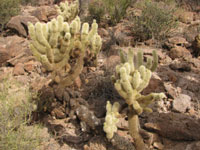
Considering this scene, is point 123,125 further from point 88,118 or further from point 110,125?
point 110,125

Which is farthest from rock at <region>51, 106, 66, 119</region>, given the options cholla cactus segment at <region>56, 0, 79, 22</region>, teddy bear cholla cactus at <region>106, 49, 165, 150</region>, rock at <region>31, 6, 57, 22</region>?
rock at <region>31, 6, 57, 22</region>

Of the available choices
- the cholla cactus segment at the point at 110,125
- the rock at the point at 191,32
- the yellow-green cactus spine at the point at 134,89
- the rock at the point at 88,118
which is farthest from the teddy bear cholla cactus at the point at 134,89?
the rock at the point at 191,32

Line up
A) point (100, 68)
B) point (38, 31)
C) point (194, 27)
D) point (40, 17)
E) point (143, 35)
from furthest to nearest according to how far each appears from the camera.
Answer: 1. point (40, 17)
2. point (194, 27)
3. point (143, 35)
4. point (100, 68)
5. point (38, 31)

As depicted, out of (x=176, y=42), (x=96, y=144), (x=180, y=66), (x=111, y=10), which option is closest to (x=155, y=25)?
(x=176, y=42)

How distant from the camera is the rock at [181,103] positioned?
380cm

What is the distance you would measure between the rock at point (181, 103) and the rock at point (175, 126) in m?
0.24

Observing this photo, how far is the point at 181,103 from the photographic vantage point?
3.88 metres

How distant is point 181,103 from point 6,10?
29.7 feet

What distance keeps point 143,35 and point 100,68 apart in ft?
7.61

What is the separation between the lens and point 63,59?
11.2 feet

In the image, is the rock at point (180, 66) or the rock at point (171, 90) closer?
the rock at point (171, 90)

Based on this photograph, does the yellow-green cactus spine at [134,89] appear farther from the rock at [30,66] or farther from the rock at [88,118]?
the rock at [30,66]

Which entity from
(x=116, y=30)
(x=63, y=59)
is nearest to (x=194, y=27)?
(x=116, y=30)

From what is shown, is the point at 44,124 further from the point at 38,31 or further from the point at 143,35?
the point at 143,35
